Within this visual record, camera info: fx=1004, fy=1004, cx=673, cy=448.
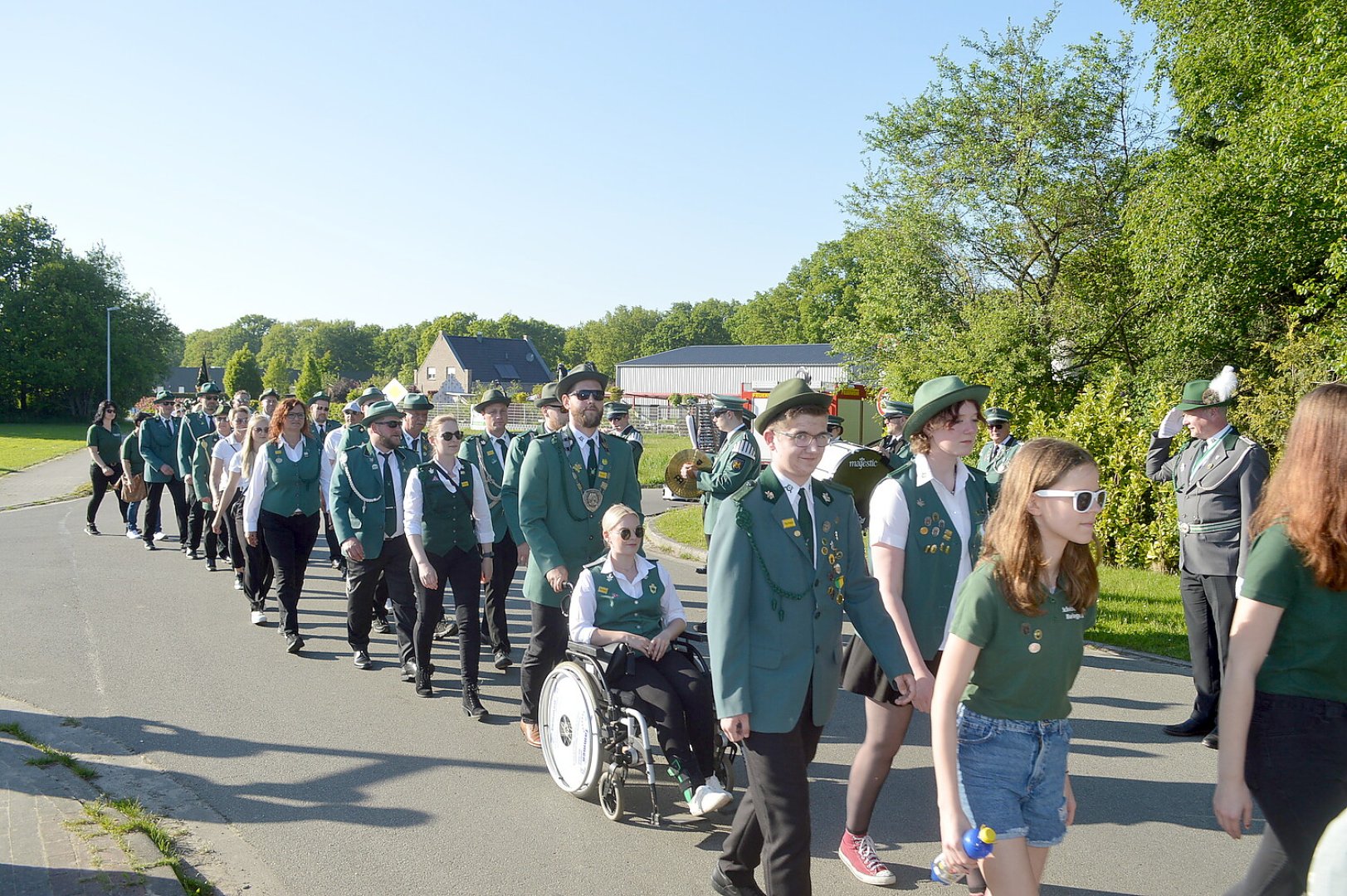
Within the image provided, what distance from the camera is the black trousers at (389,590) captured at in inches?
307

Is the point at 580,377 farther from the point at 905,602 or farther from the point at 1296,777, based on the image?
the point at 1296,777

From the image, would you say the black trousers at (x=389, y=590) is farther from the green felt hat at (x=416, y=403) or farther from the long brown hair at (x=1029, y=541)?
the long brown hair at (x=1029, y=541)

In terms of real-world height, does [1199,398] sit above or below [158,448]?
above

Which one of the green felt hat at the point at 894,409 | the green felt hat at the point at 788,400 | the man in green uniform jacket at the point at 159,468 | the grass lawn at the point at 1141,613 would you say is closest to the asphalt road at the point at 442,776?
the grass lawn at the point at 1141,613

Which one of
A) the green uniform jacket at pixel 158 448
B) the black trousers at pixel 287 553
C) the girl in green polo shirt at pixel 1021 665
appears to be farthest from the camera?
the green uniform jacket at pixel 158 448

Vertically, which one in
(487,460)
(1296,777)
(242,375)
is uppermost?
(242,375)

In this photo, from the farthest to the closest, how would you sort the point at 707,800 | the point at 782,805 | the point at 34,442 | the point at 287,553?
the point at 34,442, the point at 287,553, the point at 707,800, the point at 782,805

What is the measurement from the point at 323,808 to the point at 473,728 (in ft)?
4.78

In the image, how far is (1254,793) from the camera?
2791 mm

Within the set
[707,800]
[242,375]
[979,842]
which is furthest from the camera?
Answer: [242,375]

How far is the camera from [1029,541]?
2.87 m

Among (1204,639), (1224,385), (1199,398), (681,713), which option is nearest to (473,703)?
(681,713)

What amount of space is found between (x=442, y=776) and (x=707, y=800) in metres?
1.78

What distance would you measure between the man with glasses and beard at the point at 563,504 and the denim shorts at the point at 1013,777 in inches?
135
